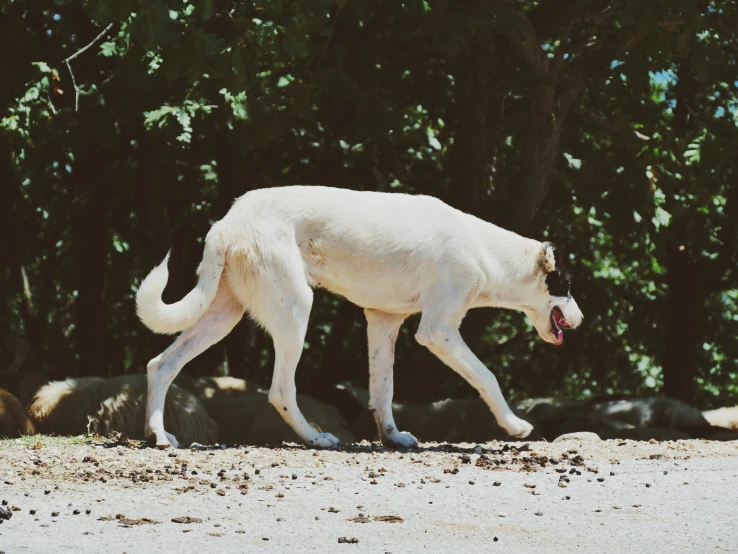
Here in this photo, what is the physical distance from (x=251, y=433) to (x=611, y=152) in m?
6.14

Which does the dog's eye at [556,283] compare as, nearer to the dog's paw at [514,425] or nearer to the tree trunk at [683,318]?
the dog's paw at [514,425]

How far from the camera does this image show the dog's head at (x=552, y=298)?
9.27m

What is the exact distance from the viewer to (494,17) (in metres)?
10.5

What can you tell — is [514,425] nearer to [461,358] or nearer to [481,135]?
[461,358]

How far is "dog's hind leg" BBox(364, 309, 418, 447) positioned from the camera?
905cm

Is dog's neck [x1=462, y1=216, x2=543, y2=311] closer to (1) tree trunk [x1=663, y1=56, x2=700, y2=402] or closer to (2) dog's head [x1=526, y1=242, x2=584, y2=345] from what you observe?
(2) dog's head [x1=526, y1=242, x2=584, y2=345]

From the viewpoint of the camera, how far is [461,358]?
28.6 feet

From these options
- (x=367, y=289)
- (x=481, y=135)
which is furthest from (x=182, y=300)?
(x=481, y=135)

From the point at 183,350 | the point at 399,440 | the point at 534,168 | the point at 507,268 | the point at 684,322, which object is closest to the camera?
the point at 183,350

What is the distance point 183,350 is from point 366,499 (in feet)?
9.13

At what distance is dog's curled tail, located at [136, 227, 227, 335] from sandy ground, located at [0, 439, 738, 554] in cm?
94

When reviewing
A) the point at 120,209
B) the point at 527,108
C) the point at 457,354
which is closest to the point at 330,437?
the point at 457,354

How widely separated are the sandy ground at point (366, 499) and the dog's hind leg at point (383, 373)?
52cm

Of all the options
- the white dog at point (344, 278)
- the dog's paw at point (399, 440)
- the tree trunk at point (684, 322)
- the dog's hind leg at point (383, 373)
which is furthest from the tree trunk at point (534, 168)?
the tree trunk at point (684, 322)
